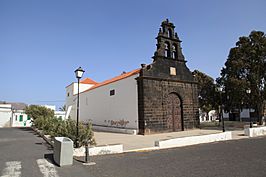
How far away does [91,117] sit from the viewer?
27500 millimetres

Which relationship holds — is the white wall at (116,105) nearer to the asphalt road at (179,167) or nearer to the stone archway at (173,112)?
the stone archway at (173,112)

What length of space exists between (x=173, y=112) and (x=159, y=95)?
2.38 metres

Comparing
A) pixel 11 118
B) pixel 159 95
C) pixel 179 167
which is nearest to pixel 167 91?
pixel 159 95

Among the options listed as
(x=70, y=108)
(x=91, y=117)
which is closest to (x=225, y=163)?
(x=91, y=117)

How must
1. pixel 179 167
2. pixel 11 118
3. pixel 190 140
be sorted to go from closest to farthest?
pixel 179 167 < pixel 190 140 < pixel 11 118

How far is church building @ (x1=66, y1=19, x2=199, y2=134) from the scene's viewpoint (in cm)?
1720

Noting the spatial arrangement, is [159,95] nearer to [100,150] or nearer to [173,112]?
[173,112]

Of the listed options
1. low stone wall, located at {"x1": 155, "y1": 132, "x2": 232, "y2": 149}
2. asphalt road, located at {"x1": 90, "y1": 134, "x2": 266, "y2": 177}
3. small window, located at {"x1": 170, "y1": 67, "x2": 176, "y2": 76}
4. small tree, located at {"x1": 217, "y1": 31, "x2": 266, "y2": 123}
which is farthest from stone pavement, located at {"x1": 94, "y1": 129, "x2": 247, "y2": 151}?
small tree, located at {"x1": 217, "y1": 31, "x2": 266, "y2": 123}

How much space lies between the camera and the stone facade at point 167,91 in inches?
672

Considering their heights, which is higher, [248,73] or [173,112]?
[248,73]

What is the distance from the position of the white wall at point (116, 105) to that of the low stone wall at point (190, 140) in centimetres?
678

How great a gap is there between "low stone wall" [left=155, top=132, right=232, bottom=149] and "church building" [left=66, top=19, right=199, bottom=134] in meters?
5.48

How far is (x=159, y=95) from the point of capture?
17969mm

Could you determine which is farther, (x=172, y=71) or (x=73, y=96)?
Answer: (x=73, y=96)
